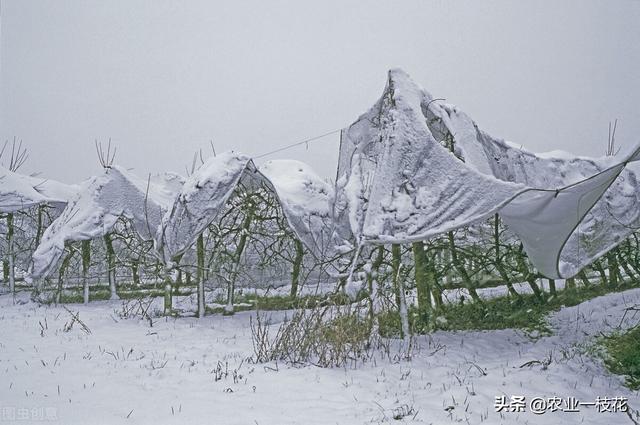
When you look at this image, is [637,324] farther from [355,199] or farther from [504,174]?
[355,199]

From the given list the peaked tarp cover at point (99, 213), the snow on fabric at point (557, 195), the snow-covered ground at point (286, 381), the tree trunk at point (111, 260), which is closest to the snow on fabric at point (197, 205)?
the peaked tarp cover at point (99, 213)

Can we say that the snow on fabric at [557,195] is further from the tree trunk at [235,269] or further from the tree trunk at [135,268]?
the tree trunk at [135,268]

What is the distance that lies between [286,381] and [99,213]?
775cm

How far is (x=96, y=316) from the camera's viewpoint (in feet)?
28.5

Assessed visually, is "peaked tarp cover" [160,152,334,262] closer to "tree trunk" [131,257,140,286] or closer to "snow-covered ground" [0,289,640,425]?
"tree trunk" [131,257,140,286]

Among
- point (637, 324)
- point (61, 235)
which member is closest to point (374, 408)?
point (637, 324)

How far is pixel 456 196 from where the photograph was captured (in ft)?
16.2

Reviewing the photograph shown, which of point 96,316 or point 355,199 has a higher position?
point 355,199

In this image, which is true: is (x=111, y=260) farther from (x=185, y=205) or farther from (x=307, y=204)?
(x=307, y=204)

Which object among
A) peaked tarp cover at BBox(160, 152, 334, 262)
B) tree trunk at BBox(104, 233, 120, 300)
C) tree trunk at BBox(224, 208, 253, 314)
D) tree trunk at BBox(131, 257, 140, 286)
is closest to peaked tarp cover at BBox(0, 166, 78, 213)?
tree trunk at BBox(131, 257, 140, 286)

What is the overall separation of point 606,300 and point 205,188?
24.4ft

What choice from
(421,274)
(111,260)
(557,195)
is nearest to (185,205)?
(111,260)

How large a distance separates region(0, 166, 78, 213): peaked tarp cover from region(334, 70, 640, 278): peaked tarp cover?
10746 mm

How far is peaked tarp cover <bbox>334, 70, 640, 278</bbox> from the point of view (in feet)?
15.3
